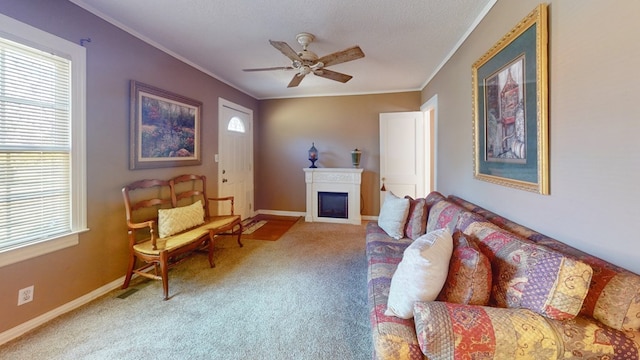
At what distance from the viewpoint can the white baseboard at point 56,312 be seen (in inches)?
68.8

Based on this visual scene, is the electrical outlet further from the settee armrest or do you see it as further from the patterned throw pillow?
the patterned throw pillow

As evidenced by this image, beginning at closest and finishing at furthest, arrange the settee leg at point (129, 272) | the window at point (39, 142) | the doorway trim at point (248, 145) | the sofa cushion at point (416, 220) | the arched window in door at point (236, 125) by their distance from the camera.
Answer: the window at point (39, 142)
the settee leg at point (129, 272)
the sofa cushion at point (416, 220)
the doorway trim at point (248, 145)
the arched window in door at point (236, 125)

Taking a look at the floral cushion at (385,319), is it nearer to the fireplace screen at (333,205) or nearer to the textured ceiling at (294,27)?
the textured ceiling at (294,27)

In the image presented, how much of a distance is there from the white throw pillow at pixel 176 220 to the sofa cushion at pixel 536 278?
2.77m

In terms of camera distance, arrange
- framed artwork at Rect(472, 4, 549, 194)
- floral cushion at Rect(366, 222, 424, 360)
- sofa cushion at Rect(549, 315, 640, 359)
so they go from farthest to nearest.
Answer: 1. framed artwork at Rect(472, 4, 549, 194)
2. floral cushion at Rect(366, 222, 424, 360)
3. sofa cushion at Rect(549, 315, 640, 359)

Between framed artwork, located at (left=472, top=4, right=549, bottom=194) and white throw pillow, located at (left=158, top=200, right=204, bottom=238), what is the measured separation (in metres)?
3.01

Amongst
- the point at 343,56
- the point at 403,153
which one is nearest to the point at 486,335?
the point at 343,56

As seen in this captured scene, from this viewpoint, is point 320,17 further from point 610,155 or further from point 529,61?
point 610,155

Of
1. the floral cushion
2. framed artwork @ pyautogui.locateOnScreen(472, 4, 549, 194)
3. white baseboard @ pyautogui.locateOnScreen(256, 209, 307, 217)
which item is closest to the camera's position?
the floral cushion

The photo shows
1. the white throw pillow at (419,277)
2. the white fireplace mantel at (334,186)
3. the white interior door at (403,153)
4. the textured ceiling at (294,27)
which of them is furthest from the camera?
the white fireplace mantel at (334,186)

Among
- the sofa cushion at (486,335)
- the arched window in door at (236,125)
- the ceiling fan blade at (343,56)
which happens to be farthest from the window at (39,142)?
the sofa cushion at (486,335)

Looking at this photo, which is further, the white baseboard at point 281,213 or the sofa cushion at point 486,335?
the white baseboard at point 281,213

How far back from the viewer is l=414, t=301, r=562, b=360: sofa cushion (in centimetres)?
93

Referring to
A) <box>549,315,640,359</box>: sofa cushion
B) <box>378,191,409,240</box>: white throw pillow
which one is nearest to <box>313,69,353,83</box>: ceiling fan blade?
<box>378,191,409,240</box>: white throw pillow
